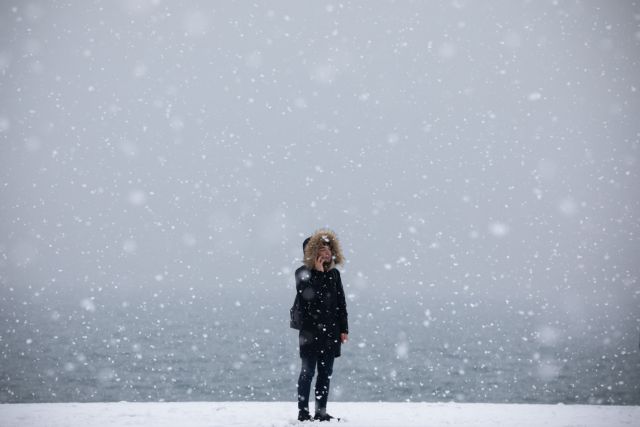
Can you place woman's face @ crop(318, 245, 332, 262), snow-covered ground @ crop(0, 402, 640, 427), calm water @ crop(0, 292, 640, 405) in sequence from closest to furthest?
snow-covered ground @ crop(0, 402, 640, 427) → woman's face @ crop(318, 245, 332, 262) → calm water @ crop(0, 292, 640, 405)

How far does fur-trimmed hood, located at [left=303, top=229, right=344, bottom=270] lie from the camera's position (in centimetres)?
498

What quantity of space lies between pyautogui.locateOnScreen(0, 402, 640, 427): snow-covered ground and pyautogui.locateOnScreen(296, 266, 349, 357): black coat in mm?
669

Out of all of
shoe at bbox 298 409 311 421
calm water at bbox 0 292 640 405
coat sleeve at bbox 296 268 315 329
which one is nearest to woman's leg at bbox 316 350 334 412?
shoe at bbox 298 409 311 421

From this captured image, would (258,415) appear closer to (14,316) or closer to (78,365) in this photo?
(78,365)

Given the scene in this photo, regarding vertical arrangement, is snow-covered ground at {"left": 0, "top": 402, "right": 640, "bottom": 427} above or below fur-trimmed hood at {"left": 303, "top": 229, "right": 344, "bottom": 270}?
below

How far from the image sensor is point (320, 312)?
5000mm

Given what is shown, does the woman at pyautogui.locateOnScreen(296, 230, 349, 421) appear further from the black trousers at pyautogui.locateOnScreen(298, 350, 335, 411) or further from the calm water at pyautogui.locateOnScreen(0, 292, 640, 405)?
the calm water at pyautogui.locateOnScreen(0, 292, 640, 405)

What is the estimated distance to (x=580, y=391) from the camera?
46.6 m

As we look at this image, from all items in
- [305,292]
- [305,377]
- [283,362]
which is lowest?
[305,377]

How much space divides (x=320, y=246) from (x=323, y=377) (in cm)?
114

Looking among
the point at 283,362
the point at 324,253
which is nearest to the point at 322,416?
the point at 324,253

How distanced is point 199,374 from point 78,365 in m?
12.3

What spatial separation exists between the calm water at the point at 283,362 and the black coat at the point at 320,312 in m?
39.2

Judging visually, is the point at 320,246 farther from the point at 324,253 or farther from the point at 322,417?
the point at 322,417
